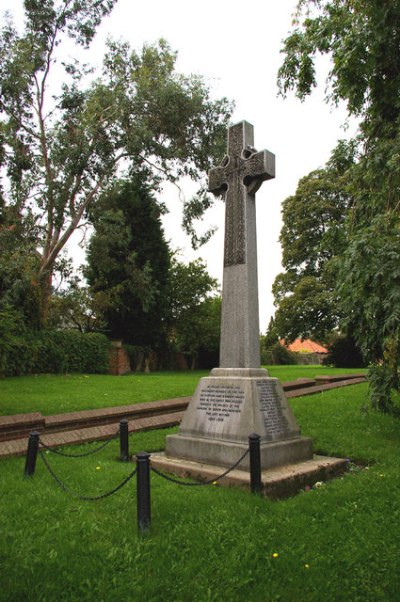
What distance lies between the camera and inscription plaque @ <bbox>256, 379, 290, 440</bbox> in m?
6.14

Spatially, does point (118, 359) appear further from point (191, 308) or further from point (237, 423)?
point (237, 423)

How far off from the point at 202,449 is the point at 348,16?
289 inches

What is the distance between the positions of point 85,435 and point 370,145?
777cm

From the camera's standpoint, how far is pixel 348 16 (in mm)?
7559

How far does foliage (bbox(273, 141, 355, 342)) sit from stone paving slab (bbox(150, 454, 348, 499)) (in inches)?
896

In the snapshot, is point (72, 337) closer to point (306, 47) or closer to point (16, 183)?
point (16, 183)

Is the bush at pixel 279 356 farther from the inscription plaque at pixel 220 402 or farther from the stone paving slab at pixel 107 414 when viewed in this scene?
the inscription plaque at pixel 220 402

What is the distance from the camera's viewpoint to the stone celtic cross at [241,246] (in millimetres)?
6773

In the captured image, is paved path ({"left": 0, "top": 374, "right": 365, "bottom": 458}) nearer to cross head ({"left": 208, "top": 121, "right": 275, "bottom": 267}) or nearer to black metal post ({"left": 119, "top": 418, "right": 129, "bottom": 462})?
black metal post ({"left": 119, "top": 418, "right": 129, "bottom": 462})

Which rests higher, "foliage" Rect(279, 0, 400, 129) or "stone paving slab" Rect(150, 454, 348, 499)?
"foliage" Rect(279, 0, 400, 129)

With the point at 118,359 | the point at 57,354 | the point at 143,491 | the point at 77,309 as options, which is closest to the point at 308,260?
the point at 118,359

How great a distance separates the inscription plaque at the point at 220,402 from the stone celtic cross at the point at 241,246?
1.39ft

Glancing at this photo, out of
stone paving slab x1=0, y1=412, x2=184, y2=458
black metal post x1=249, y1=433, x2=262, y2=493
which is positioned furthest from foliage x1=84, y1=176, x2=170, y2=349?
black metal post x1=249, y1=433, x2=262, y2=493

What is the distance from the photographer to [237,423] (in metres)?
6.08
